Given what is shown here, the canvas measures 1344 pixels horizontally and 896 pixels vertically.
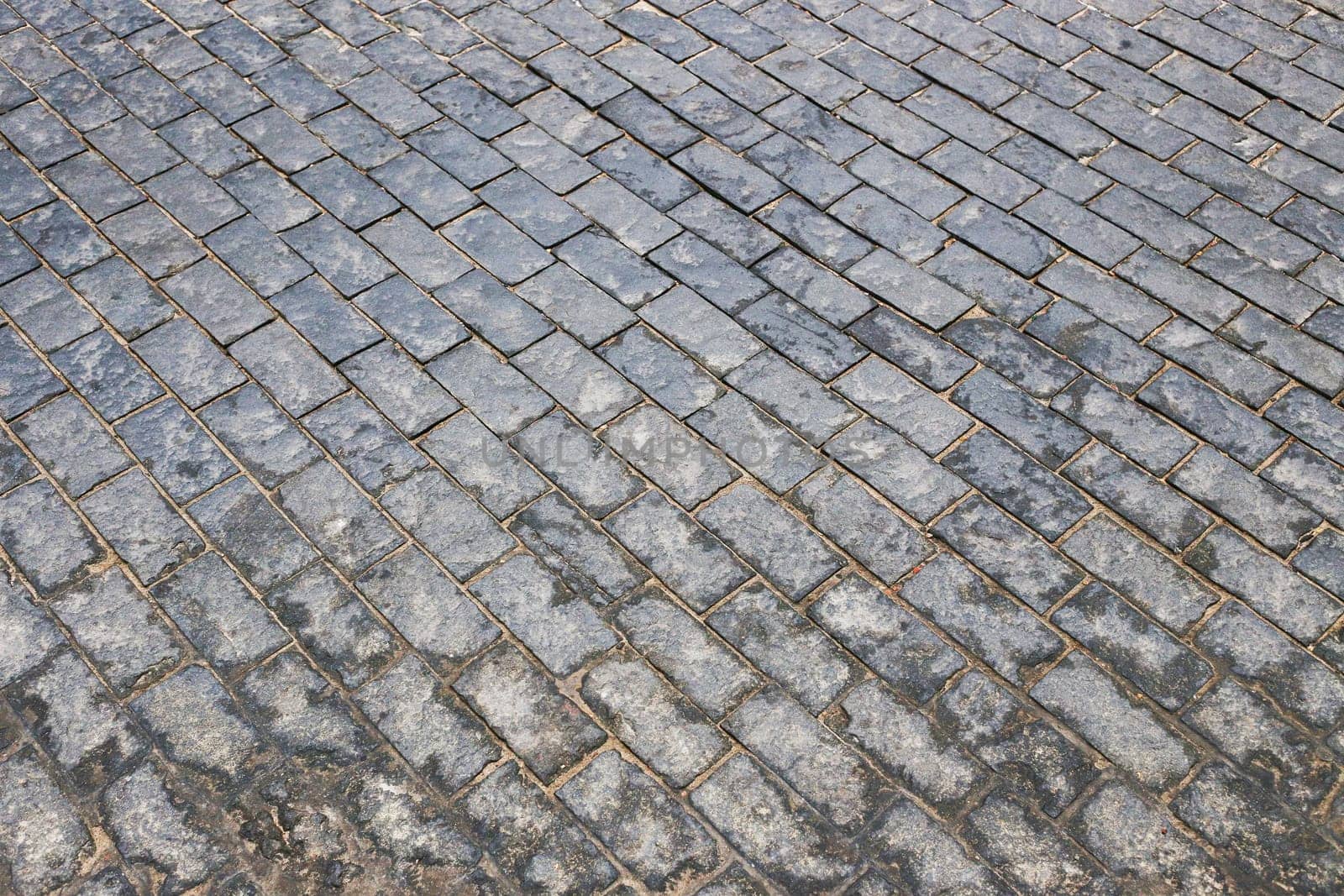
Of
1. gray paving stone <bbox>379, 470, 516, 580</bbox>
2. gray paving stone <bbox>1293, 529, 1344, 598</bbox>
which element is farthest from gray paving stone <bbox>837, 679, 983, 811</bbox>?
gray paving stone <bbox>1293, 529, 1344, 598</bbox>

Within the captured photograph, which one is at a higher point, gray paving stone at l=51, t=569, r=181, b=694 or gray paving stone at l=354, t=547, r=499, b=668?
gray paving stone at l=354, t=547, r=499, b=668

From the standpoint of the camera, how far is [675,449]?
481 centimetres

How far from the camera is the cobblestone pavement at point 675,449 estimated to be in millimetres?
3914

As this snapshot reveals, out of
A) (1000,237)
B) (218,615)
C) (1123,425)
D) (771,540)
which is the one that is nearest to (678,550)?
(771,540)

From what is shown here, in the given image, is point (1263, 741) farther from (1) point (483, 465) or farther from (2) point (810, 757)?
(1) point (483, 465)

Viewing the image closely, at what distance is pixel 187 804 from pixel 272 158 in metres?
3.35

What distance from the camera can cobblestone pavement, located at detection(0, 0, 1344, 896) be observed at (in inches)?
154

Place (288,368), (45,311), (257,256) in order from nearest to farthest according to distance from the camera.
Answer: (288,368)
(45,311)
(257,256)

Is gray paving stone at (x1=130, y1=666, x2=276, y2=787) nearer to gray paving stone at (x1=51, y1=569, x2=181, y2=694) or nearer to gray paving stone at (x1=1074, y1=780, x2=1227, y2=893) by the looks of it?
gray paving stone at (x1=51, y1=569, x2=181, y2=694)

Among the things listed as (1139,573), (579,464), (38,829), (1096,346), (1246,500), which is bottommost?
(38,829)

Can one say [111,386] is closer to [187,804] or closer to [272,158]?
[272,158]

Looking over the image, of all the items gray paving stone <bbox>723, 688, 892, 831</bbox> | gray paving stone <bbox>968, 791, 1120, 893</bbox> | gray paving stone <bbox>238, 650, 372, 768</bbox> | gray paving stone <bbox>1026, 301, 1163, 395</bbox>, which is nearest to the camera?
gray paving stone <bbox>968, 791, 1120, 893</bbox>

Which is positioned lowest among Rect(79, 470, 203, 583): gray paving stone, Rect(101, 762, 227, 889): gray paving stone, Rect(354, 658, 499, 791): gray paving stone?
Rect(101, 762, 227, 889): gray paving stone

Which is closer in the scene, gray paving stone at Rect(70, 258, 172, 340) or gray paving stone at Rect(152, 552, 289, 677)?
gray paving stone at Rect(152, 552, 289, 677)
